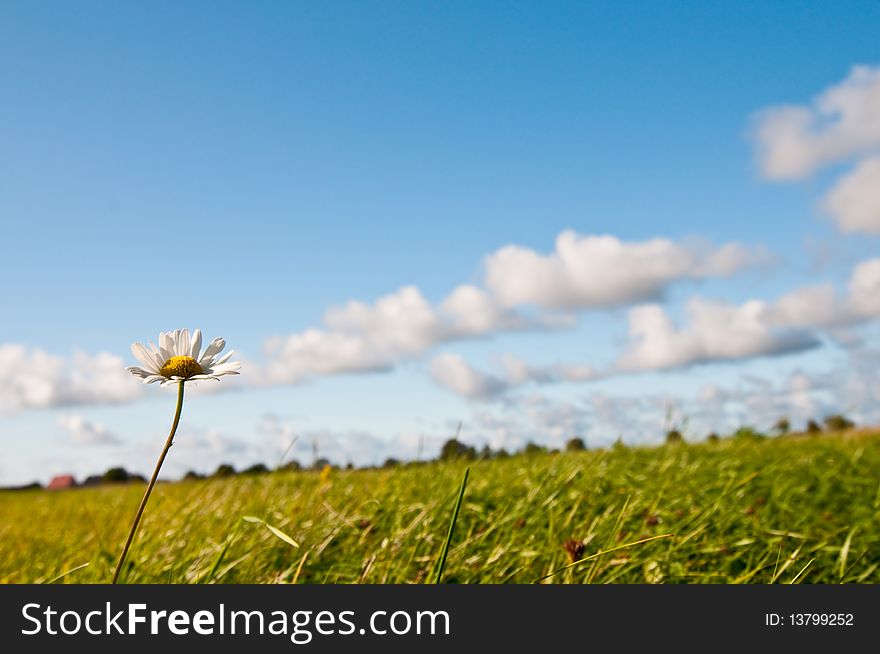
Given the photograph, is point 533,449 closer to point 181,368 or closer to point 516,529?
point 516,529

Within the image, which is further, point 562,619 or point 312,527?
point 312,527

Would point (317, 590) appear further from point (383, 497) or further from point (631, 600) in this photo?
point (383, 497)

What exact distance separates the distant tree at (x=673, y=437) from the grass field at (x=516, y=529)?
20.1 inches

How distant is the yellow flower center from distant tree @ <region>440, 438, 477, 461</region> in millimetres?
4837

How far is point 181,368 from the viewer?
1.75 m

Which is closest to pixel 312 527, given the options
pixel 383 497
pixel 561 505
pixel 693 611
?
pixel 383 497

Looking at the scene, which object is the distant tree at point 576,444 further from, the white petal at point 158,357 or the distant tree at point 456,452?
the white petal at point 158,357

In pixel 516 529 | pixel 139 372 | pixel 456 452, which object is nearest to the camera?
pixel 139 372

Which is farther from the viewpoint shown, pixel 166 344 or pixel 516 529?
pixel 516 529

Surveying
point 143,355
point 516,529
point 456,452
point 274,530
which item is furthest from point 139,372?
point 456,452

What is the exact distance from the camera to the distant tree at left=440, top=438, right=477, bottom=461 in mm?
6617

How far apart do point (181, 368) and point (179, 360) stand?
21 millimetres

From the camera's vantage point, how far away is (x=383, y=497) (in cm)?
469

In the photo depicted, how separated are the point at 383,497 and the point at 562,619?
9.09 feet
